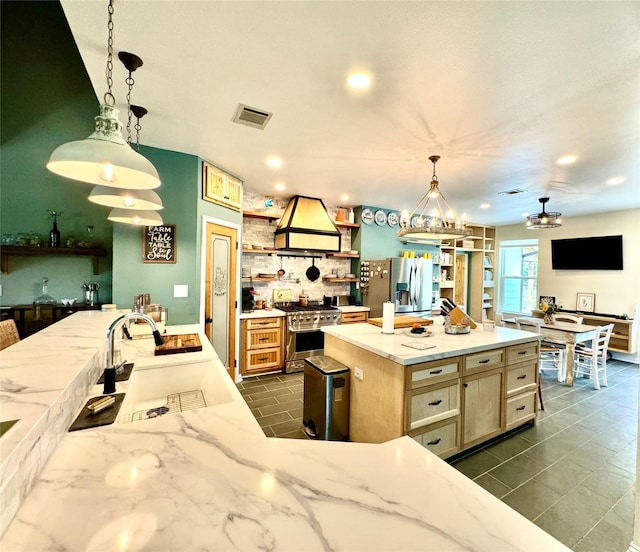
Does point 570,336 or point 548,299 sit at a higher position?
point 548,299

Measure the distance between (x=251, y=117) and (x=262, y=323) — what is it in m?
2.78

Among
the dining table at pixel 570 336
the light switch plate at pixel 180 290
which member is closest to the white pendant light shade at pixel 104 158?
the light switch plate at pixel 180 290

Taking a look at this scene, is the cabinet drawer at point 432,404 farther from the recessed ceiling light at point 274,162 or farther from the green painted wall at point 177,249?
the recessed ceiling light at point 274,162

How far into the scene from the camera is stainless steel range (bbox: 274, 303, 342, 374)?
4359 millimetres

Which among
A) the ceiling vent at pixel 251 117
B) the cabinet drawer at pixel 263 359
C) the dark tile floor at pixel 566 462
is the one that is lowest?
the dark tile floor at pixel 566 462

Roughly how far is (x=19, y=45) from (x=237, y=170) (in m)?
2.51

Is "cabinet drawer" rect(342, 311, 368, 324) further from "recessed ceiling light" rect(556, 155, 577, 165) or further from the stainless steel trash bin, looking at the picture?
"recessed ceiling light" rect(556, 155, 577, 165)

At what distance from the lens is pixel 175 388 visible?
1.84 m

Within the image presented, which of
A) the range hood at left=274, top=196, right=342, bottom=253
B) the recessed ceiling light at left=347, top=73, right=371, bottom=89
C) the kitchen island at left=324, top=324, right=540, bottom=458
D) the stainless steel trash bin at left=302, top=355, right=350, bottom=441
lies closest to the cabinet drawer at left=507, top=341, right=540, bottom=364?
the kitchen island at left=324, top=324, right=540, bottom=458

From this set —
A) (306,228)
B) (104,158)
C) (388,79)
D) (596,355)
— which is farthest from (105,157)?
(596,355)

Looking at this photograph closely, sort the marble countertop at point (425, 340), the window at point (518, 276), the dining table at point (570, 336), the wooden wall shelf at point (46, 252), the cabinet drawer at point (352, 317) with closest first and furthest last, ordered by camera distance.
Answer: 1. the marble countertop at point (425, 340)
2. the wooden wall shelf at point (46, 252)
3. the dining table at point (570, 336)
4. the cabinet drawer at point (352, 317)
5. the window at point (518, 276)

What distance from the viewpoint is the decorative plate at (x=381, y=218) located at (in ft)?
18.1

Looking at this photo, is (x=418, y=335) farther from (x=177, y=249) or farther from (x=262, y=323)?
(x=177, y=249)

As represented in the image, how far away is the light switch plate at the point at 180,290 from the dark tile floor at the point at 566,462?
1.46 m
